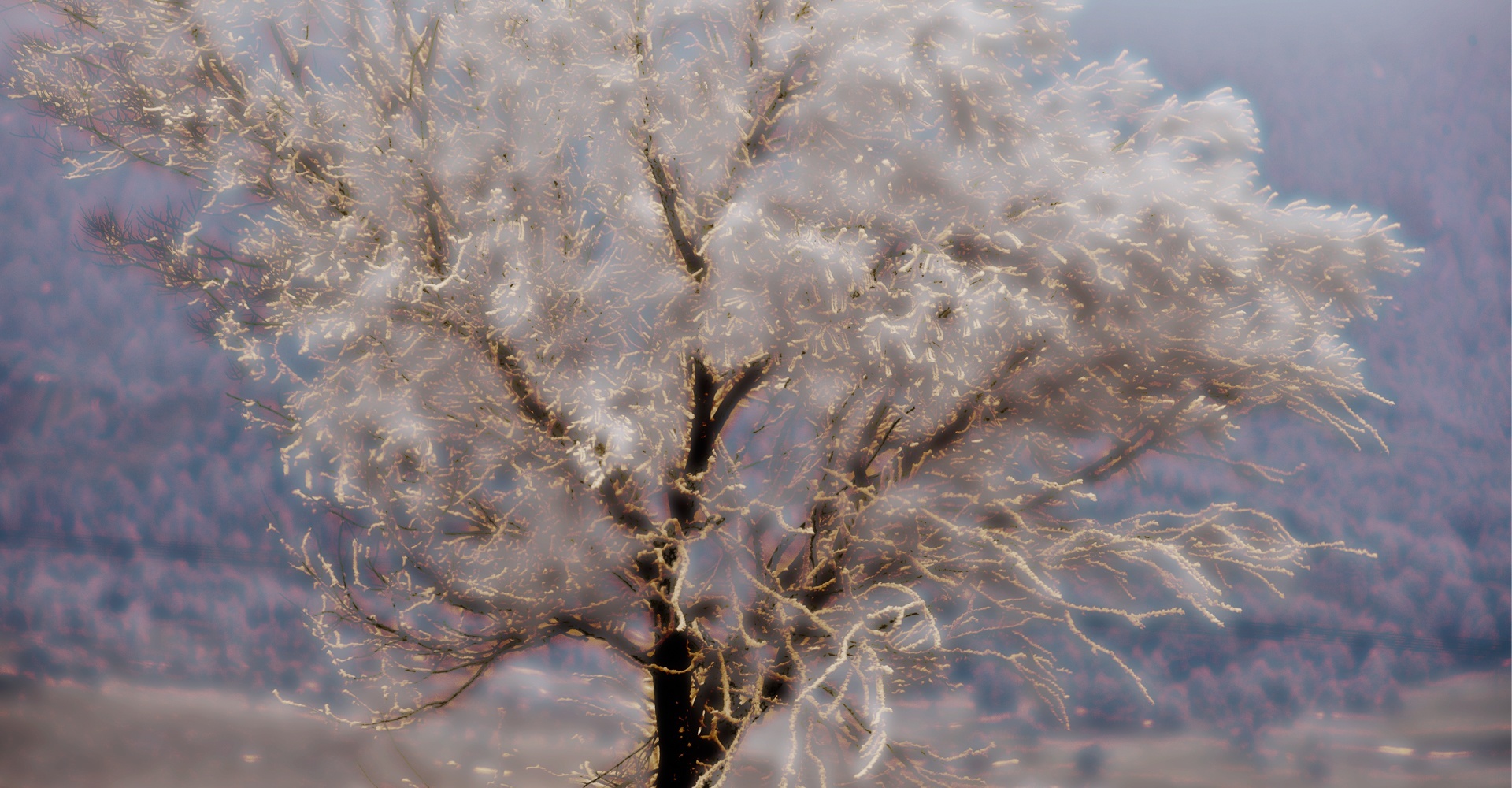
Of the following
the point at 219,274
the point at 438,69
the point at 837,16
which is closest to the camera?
the point at 837,16

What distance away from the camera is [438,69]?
137 inches

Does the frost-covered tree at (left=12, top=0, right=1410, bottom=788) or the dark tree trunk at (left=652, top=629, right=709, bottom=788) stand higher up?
the frost-covered tree at (left=12, top=0, right=1410, bottom=788)

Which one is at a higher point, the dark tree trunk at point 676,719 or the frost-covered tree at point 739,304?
the frost-covered tree at point 739,304

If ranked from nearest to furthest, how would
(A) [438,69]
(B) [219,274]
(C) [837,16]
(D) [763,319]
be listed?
(D) [763,319]
(C) [837,16]
(A) [438,69]
(B) [219,274]

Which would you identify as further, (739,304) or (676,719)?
(676,719)

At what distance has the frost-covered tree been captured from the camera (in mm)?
3080

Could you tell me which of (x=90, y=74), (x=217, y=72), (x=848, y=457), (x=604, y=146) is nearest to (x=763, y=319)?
(x=848, y=457)

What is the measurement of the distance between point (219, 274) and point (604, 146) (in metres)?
1.84

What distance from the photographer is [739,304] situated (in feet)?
9.56

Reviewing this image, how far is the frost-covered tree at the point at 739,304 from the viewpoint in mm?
3080

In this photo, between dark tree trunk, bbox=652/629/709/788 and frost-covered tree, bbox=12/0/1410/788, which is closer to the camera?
frost-covered tree, bbox=12/0/1410/788

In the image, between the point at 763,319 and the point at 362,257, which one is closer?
the point at 763,319

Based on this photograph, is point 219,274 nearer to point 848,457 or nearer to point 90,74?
point 90,74

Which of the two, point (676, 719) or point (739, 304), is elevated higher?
point (739, 304)
